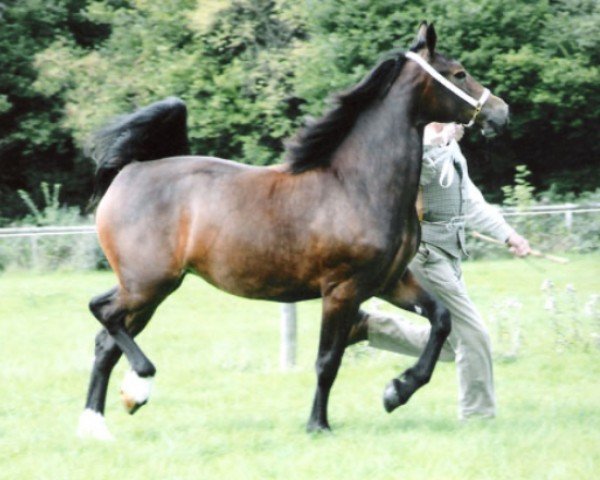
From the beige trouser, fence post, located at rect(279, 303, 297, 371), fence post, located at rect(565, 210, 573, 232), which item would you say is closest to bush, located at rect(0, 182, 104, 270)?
fence post, located at rect(565, 210, 573, 232)

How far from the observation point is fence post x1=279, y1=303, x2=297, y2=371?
9.02m

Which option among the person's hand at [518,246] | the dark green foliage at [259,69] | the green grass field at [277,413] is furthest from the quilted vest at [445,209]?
the dark green foliage at [259,69]

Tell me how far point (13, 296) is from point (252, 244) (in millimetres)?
10116

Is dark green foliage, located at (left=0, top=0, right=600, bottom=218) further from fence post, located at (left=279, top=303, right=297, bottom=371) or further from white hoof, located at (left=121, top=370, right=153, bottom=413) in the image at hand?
white hoof, located at (left=121, top=370, right=153, bottom=413)

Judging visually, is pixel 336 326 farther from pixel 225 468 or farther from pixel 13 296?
pixel 13 296

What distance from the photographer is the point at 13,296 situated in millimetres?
15625

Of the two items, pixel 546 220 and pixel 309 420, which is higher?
pixel 309 420

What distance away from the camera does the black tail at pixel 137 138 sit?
7.00m

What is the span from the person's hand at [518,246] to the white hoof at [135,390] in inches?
97.6

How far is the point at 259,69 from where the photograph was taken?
24.7m

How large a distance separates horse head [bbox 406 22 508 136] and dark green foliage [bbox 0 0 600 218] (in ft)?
47.3

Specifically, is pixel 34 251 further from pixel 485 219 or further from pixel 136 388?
pixel 485 219

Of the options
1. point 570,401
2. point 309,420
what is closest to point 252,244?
point 309,420

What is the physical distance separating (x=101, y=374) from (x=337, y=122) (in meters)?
2.23
